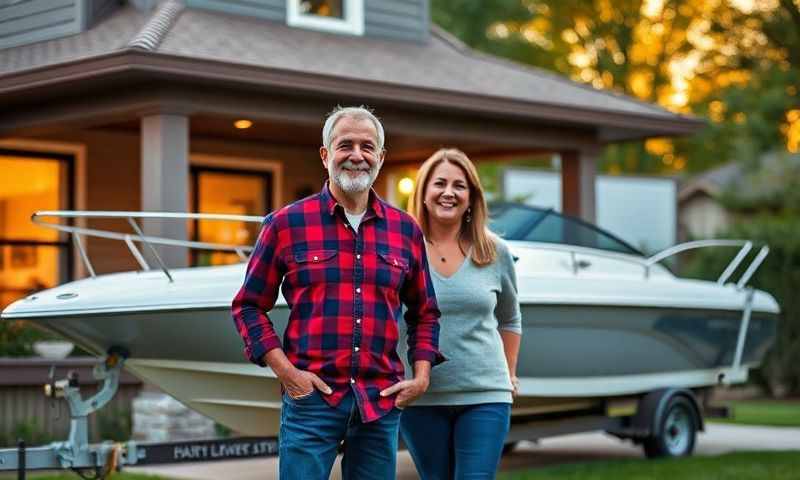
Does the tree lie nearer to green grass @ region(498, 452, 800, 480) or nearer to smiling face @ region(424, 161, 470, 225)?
green grass @ region(498, 452, 800, 480)

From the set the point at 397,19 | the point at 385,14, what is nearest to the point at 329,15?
the point at 385,14

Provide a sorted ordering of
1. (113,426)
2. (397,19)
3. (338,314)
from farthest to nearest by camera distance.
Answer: (397,19), (113,426), (338,314)

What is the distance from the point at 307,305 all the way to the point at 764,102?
26857 millimetres

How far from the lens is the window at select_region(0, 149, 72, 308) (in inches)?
516

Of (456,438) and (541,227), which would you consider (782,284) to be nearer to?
(541,227)

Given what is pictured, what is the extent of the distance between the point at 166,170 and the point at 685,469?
15.6 feet

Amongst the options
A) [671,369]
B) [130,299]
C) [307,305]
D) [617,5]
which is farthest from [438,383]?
[617,5]

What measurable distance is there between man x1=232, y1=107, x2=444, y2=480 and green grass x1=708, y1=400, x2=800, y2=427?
8095 millimetres

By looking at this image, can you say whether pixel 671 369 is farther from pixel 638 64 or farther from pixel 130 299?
pixel 638 64

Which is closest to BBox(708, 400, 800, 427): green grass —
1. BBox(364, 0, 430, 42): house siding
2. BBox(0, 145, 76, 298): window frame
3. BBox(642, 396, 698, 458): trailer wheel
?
BBox(642, 396, 698, 458): trailer wheel

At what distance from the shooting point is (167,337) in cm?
754

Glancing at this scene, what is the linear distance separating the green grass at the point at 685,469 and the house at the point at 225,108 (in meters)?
3.74

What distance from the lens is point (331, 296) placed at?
4.10 metres

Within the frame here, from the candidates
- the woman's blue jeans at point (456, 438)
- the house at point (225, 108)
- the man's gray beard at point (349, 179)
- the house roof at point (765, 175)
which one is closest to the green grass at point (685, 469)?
the house at point (225, 108)
